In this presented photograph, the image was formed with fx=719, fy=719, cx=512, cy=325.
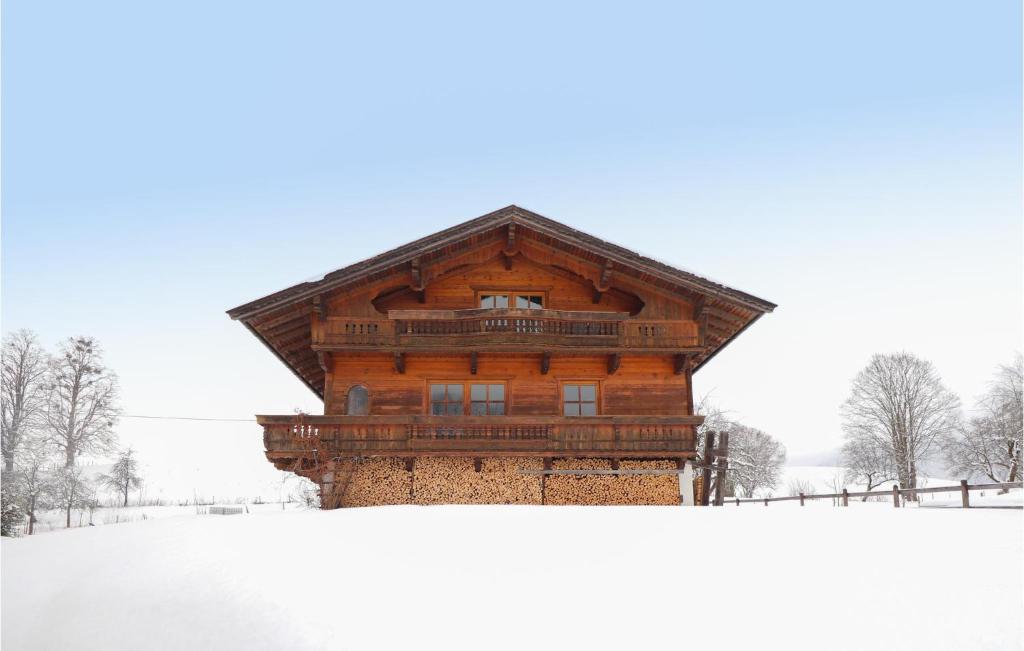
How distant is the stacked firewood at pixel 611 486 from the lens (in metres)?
19.6

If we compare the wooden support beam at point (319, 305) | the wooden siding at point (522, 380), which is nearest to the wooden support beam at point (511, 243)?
the wooden siding at point (522, 380)

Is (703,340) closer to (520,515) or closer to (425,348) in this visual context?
(425,348)

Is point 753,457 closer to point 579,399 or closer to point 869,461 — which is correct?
point 869,461

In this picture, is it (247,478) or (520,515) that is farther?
(247,478)

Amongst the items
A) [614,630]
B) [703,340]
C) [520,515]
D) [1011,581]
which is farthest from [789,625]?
[703,340]

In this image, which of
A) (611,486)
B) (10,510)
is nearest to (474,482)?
(611,486)

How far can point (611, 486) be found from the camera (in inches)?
779

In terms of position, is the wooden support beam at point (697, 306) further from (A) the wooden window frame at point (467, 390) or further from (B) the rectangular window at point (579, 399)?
(A) the wooden window frame at point (467, 390)

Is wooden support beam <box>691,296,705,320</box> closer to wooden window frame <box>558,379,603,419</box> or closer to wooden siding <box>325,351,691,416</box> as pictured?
wooden siding <box>325,351,691,416</box>

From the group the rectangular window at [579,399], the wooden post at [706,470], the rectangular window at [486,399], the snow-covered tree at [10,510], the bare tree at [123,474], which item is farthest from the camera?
the bare tree at [123,474]

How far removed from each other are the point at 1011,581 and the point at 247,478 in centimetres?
8213

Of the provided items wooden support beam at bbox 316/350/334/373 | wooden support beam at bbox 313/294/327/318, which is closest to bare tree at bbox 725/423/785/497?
wooden support beam at bbox 316/350/334/373

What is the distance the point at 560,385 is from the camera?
2077 centimetres

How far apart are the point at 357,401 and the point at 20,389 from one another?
104 feet
